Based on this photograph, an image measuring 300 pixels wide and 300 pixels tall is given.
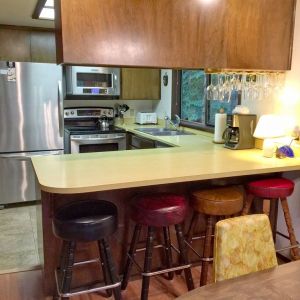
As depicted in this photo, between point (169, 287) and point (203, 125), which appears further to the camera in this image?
point (203, 125)

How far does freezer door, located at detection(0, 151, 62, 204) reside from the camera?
385 centimetres

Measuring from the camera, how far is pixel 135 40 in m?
2.02

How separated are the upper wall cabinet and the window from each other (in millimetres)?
789

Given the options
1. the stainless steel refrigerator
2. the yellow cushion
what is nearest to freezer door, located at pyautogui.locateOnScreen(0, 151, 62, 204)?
the stainless steel refrigerator

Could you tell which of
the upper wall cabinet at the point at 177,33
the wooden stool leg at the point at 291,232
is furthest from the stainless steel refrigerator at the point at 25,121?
the wooden stool leg at the point at 291,232

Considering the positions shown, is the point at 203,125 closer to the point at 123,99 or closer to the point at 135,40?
the point at 123,99

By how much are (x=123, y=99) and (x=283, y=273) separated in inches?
147

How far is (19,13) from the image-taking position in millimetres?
3668

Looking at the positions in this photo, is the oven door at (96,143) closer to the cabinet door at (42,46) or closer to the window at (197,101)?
the window at (197,101)

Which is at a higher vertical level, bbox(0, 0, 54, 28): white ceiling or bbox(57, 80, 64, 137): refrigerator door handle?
bbox(0, 0, 54, 28): white ceiling

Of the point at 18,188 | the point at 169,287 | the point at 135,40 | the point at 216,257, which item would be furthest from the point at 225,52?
the point at 18,188

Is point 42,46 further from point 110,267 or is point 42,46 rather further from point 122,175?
point 110,267

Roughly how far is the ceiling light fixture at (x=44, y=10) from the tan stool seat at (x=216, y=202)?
92.4 inches

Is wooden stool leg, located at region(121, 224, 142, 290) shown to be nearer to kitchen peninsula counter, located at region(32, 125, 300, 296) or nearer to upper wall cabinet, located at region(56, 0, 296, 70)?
kitchen peninsula counter, located at region(32, 125, 300, 296)
